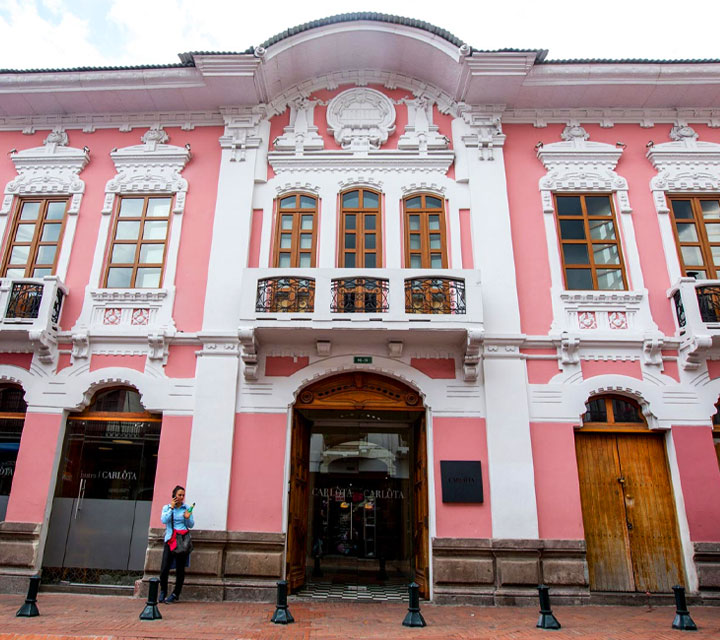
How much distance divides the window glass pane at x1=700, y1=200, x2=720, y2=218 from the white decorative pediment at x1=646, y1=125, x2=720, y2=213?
0.23 metres

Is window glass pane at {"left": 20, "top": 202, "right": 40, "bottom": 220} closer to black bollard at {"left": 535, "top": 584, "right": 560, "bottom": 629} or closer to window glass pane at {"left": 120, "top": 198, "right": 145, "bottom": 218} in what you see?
window glass pane at {"left": 120, "top": 198, "right": 145, "bottom": 218}

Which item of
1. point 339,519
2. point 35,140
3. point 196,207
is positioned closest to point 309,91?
point 196,207

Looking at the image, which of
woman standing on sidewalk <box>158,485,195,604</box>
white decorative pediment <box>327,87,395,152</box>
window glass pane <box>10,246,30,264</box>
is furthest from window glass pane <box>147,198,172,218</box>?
woman standing on sidewalk <box>158,485,195,604</box>

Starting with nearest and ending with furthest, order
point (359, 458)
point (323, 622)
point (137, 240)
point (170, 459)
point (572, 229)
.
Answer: point (323, 622) < point (170, 459) < point (359, 458) < point (572, 229) < point (137, 240)

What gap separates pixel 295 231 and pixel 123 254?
10.9 ft

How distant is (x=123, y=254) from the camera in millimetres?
10945

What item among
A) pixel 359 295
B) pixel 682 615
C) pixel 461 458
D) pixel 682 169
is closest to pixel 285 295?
pixel 359 295

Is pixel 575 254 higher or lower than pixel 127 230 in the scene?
lower

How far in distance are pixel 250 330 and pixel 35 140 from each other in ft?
22.7

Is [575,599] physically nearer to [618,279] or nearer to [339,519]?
[339,519]

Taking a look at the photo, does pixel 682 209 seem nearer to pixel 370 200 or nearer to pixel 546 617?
pixel 370 200

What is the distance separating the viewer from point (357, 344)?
9.94 metres

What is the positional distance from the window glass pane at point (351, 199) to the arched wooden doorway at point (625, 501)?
223 inches

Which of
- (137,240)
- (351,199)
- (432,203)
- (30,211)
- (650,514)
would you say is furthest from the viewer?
(30,211)
